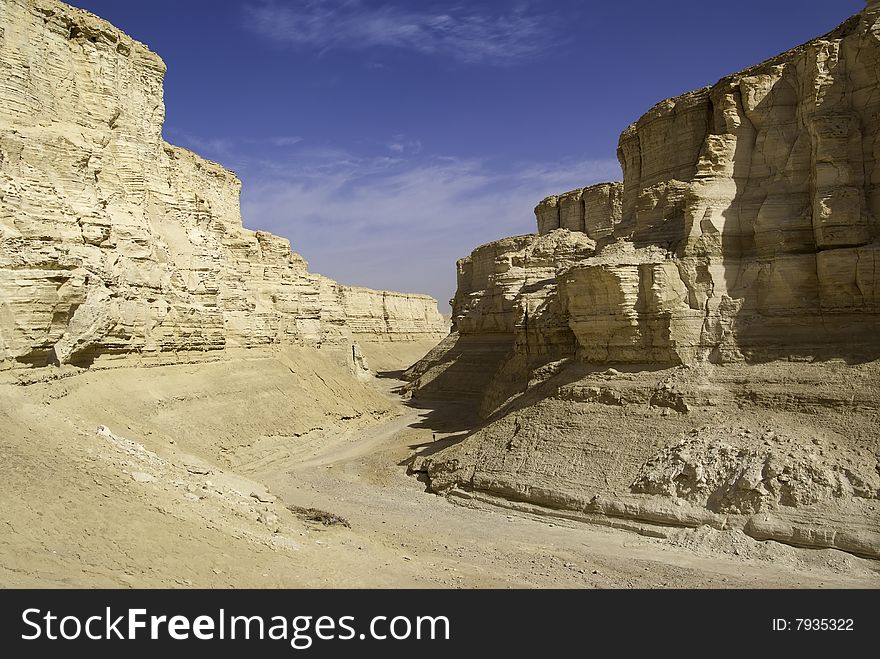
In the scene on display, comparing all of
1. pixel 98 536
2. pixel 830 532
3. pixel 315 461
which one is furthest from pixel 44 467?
pixel 830 532

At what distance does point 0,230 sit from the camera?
604 inches

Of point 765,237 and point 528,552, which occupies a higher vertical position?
point 765,237

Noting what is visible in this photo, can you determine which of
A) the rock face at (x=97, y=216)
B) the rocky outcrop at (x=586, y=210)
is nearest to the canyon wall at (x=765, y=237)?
the rock face at (x=97, y=216)

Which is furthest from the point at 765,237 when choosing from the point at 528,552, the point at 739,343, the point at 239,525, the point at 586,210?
the point at 586,210

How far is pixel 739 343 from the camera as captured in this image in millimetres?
16141

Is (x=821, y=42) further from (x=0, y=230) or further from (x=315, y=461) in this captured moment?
(x=0, y=230)

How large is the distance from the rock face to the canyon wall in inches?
543

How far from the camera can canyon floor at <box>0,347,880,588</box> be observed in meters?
9.06

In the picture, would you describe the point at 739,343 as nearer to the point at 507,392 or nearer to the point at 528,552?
the point at 528,552

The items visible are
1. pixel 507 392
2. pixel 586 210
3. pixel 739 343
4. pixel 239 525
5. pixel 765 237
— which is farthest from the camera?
pixel 586 210

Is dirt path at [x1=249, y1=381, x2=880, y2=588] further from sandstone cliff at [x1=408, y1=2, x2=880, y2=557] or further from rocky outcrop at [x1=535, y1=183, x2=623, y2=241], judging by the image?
rocky outcrop at [x1=535, y1=183, x2=623, y2=241]

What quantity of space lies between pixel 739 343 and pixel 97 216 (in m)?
18.5
